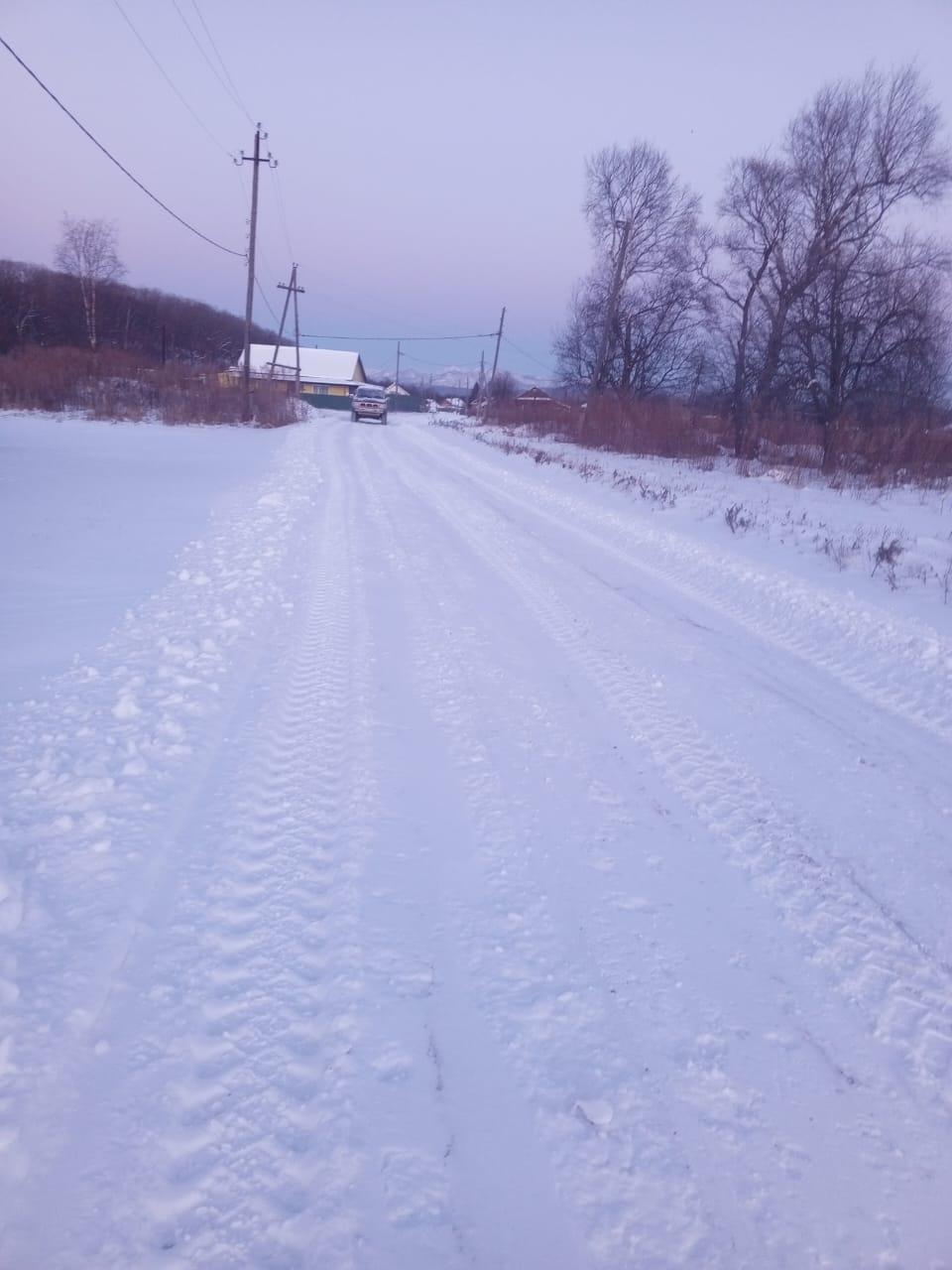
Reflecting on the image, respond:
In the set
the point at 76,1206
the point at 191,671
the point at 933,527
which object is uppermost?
the point at 933,527

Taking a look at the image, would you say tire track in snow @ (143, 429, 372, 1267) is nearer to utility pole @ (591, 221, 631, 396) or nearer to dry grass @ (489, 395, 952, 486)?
dry grass @ (489, 395, 952, 486)

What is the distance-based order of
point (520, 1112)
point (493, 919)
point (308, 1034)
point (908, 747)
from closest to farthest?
point (520, 1112)
point (308, 1034)
point (493, 919)
point (908, 747)

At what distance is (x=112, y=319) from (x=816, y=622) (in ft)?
268

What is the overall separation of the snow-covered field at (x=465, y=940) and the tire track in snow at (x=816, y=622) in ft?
0.23

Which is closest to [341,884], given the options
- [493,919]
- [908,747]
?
[493,919]

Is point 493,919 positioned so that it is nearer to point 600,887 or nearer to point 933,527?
point 600,887

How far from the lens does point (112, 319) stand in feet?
240

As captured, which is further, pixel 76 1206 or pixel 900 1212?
pixel 900 1212

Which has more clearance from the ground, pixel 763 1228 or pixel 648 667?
Result: pixel 648 667

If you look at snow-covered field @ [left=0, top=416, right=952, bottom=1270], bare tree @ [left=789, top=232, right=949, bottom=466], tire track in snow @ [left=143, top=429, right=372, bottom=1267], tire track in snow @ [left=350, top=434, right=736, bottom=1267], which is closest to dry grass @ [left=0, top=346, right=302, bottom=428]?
bare tree @ [left=789, top=232, right=949, bottom=466]

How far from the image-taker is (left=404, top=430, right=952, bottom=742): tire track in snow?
19.9 ft

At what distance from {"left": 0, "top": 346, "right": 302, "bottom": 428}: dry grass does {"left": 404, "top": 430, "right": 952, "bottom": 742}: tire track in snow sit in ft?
83.5

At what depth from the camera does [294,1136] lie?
7.36 feet

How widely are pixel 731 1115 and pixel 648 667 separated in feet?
12.9
